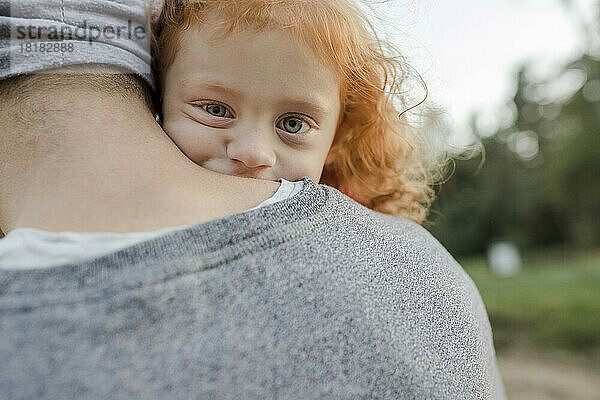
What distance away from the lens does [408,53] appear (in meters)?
1.73

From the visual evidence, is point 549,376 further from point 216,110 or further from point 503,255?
point 503,255

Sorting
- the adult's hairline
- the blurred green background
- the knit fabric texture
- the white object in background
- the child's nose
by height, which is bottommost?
the white object in background

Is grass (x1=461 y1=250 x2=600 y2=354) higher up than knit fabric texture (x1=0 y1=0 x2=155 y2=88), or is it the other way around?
knit fabric texture (x1=0 y1=0 x2=155 y2=88)

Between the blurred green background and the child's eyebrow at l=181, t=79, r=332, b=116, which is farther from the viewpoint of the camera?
the blurred green background

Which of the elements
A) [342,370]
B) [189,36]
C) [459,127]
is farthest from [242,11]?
[459,127]

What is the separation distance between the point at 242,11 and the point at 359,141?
645 mm

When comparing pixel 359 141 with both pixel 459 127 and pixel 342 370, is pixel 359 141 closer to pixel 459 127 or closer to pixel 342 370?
pixel 459 127

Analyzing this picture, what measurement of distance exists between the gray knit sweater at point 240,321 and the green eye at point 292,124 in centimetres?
43

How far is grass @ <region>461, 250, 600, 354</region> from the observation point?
6875 mm

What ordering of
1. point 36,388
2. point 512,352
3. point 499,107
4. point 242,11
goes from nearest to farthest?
point 36,388, point 242,11, point 512,352, point 499,107

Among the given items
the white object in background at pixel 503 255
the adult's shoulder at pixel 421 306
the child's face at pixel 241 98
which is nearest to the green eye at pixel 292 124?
the child's face at pixel 241 98

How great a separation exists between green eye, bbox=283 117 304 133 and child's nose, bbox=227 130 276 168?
0.24ft

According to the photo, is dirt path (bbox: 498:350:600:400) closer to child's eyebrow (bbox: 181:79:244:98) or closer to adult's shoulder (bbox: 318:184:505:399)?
adult's shoulder (bbox: 318:184:505:399)

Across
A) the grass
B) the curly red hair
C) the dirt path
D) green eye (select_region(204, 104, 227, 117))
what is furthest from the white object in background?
green eye (select_region(204, 104, 227, 117))
